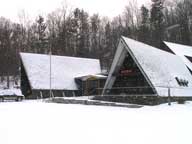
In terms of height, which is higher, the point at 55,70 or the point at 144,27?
the point at 144,27

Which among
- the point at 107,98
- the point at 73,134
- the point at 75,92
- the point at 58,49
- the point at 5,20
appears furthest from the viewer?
the point at 5,20

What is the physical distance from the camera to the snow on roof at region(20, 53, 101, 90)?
31780mm

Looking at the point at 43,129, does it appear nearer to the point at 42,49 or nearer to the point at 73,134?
the point at 73,134

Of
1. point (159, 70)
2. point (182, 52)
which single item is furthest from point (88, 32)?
point (159, 70)

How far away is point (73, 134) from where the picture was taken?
27.9 ft

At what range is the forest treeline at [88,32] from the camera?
56247 millimetres

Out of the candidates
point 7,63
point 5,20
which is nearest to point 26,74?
point 7,63

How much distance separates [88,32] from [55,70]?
98.0 ft

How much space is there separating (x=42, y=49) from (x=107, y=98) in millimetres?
36298

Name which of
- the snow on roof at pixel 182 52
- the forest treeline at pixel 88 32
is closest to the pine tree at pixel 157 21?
the forest treeline at pixel 88 32

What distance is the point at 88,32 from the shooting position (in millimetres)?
62938

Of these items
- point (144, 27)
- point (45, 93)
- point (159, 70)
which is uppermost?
point (144, 27)

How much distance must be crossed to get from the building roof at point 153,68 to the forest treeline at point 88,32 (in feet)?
98.1

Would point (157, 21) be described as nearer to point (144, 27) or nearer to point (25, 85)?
point (144, 27)
